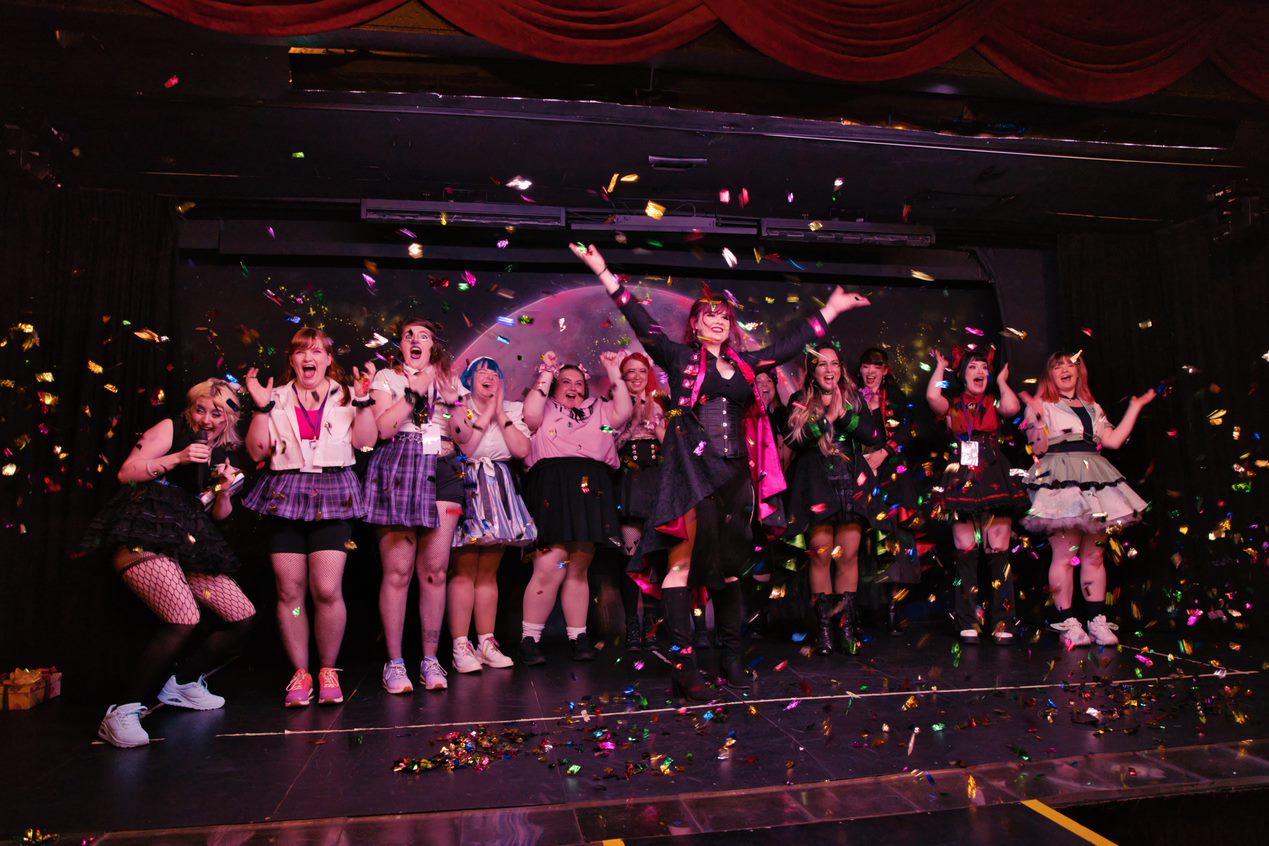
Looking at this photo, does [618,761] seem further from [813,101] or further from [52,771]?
[813,101]

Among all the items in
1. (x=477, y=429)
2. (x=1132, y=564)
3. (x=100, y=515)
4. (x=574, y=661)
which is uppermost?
(x=477, y=429)

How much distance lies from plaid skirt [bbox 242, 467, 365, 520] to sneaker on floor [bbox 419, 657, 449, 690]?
30.6 inches

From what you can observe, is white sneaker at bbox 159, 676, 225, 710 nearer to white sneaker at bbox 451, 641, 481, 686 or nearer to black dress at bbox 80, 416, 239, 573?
black dress at bbox 80, 416, 239, 573

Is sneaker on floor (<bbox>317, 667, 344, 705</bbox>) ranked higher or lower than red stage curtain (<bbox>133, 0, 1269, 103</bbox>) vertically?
lower

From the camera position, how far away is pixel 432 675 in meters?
3.92

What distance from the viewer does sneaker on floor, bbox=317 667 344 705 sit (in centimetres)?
365

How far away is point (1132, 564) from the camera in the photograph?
5664mm

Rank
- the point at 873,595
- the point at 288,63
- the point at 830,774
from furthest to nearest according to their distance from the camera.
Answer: the point at 873,595, the point at 288,63, the point at 830,774

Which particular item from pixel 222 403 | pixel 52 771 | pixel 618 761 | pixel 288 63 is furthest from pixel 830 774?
pixel 288 63

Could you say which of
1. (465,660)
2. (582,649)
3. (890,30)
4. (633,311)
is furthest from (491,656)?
(890,30)

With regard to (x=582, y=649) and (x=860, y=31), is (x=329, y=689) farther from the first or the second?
(x=860, y=31)

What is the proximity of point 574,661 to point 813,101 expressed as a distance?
3087 millimetres

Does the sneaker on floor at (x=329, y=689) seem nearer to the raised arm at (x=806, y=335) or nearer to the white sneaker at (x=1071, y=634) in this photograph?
the raised arm at (x=806, y=335)

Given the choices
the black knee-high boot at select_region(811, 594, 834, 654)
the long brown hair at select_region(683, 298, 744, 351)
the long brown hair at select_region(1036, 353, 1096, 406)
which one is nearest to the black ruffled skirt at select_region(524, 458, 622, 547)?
the black knee-high boot at select_region(811, 594, 834, 654)
